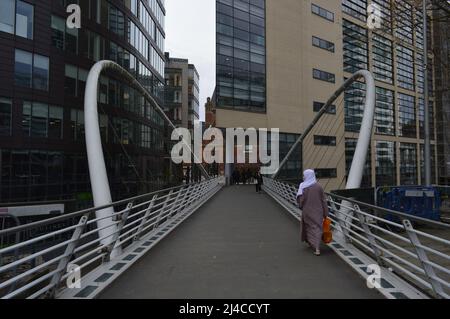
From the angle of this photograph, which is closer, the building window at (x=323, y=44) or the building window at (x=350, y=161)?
the building window at (x=323, y=44)

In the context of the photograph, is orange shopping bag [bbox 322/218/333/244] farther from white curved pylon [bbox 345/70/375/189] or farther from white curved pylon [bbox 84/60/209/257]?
white curved pylon [bbox 345/70/375/189]

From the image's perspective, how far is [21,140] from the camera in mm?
A: 23516

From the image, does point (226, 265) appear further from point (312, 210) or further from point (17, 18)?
point (17, 18)

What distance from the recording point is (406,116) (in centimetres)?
6384

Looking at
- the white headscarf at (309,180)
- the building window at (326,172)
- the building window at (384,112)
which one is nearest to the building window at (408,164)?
the building window at (384,112)

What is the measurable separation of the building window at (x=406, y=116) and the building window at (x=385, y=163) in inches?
174

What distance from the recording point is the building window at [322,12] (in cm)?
4853

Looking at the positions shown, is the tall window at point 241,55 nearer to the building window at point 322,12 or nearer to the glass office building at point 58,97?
the glass office building at point 58,97

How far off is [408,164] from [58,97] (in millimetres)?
55933

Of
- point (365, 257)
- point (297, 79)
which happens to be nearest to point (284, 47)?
point (297, 79)

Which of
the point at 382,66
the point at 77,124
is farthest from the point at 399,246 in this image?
the point at 382,66

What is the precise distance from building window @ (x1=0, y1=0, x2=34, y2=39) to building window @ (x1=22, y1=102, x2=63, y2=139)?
4482mm

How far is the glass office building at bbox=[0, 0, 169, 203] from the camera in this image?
23.2m

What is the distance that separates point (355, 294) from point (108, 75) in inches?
1185
